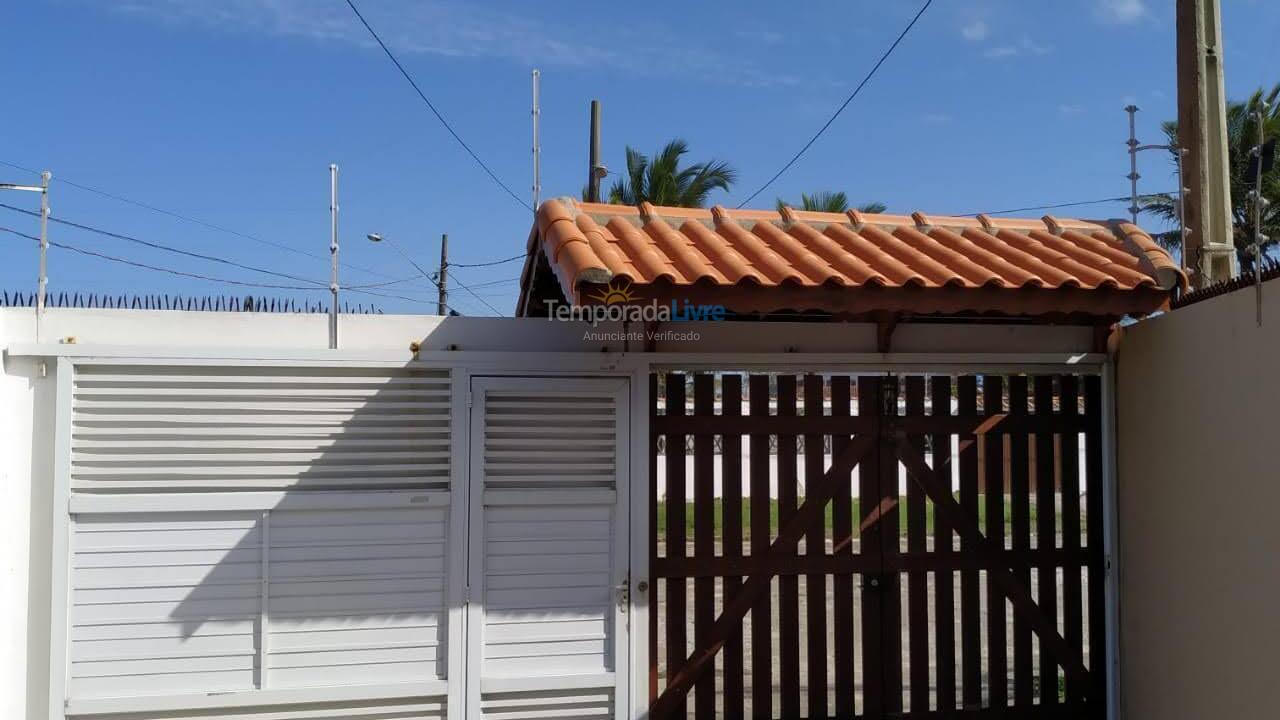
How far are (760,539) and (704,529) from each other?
0.33 metres

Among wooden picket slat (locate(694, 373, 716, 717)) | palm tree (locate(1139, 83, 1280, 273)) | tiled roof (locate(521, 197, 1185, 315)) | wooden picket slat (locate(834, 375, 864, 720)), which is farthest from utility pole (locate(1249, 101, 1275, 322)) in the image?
palm tree (locate(1139, 83, 1280, 273))

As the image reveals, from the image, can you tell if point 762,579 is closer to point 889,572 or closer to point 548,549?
point 889,572

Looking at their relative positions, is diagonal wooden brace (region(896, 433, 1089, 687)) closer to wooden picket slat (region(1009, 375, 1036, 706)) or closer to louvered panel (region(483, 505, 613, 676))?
wooden picket slat (region(1009, 375, 1036, 706))

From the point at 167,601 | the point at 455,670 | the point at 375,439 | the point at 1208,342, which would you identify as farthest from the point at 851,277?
the point at 167,601

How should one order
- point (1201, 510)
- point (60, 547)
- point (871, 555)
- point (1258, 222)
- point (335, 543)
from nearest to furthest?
point (1258, 222) < point (60, 547) < point (1201, 510) < point (335, 543) < point (871, 555)

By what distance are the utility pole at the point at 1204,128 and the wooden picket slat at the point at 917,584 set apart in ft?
10.7

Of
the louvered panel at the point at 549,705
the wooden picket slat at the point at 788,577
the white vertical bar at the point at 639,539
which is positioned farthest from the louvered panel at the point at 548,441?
the louvered panel at the point at 549,705

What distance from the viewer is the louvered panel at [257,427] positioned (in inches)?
159

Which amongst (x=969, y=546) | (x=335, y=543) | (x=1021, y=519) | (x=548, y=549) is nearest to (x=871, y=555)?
(x=969, y=546)

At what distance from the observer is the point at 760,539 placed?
15.2ft

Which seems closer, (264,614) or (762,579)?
(264,614)

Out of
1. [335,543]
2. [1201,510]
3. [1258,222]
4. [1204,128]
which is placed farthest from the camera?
[1204,128]

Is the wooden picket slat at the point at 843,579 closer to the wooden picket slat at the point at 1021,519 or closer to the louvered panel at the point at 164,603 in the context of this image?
the wooden picket slat at the point at 1021,519

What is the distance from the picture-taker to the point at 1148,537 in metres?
4.52
